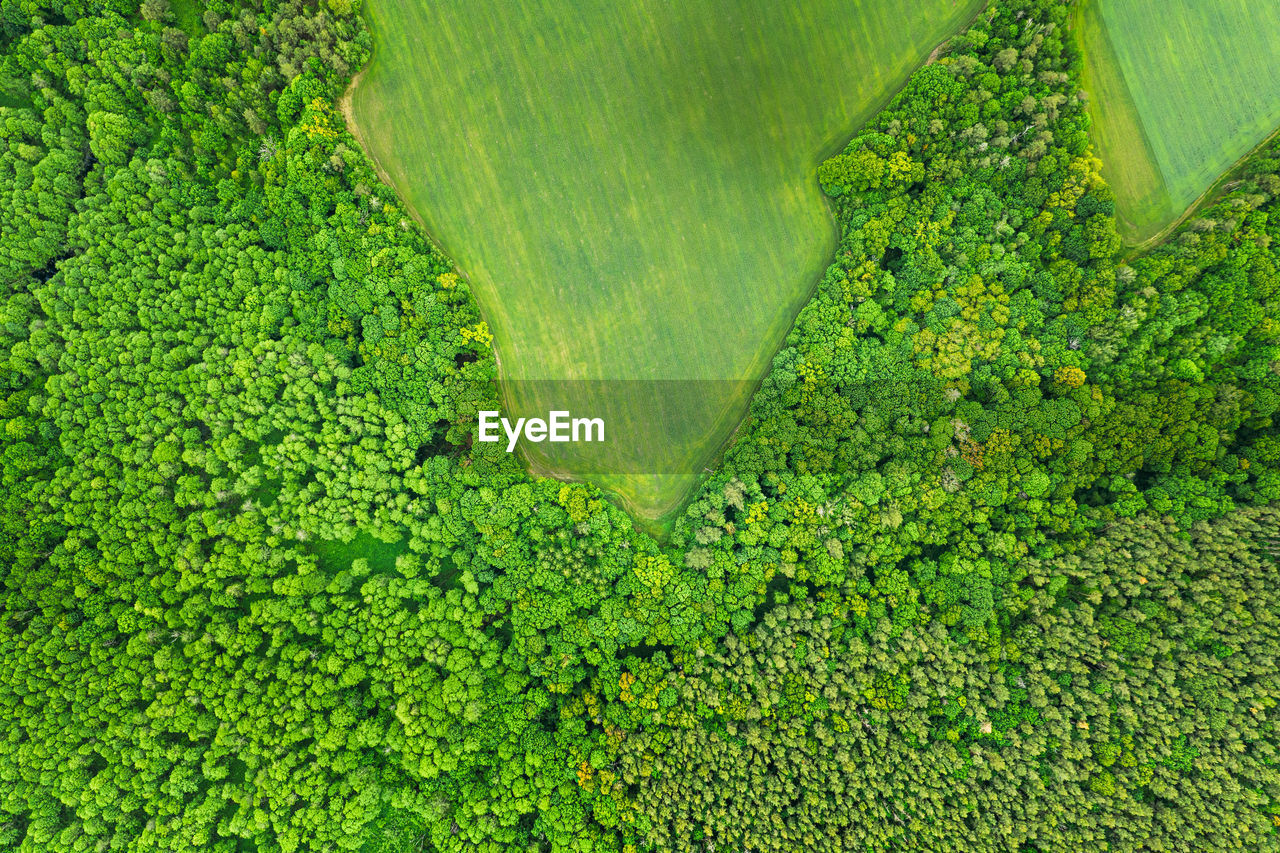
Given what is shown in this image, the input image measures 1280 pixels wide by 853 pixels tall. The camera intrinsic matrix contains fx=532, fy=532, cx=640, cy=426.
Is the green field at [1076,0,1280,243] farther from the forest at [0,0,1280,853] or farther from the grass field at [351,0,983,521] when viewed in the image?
the grass field at [351,0,983,521]

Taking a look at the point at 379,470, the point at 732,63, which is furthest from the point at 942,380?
the point at 379,470

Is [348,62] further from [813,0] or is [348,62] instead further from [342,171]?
[813,0]

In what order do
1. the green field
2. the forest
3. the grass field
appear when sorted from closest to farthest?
the forest, the green field, the grass field

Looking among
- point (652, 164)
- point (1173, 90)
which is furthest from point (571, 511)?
point (1173, 90)

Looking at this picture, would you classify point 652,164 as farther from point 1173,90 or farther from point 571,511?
point 1173,90

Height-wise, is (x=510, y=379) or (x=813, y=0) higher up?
(x=813, y=0)

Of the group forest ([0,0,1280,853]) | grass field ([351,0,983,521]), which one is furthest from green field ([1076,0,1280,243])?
grass field ([351,0,983,521])
